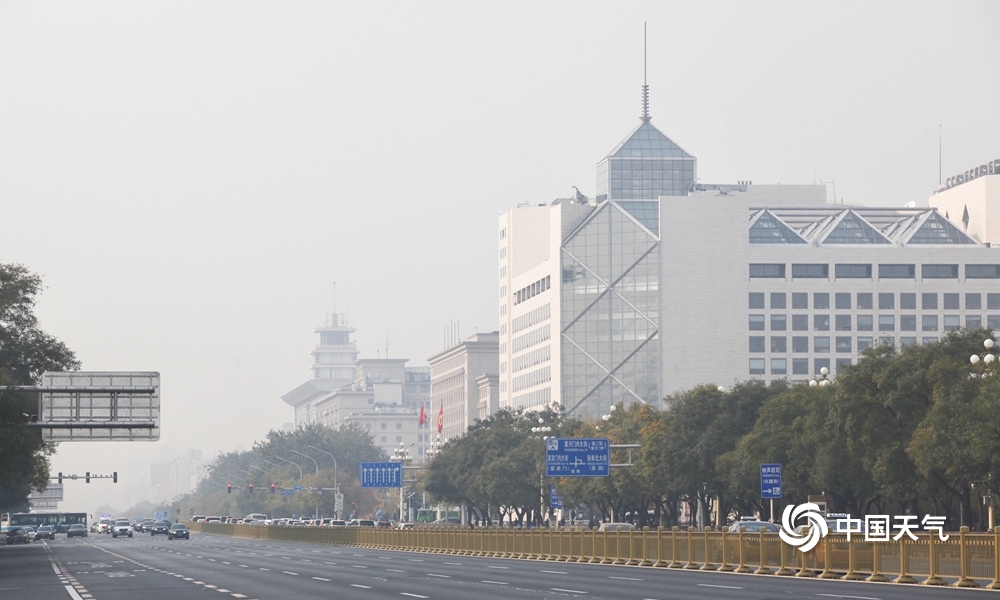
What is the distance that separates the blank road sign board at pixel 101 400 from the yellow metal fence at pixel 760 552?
16.2 metres

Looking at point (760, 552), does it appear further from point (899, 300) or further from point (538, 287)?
point (538, 287)

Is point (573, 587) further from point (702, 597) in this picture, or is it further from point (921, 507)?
point (921, 507)

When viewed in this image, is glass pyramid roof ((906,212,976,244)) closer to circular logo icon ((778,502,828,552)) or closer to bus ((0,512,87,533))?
bus ((0,512,87,533))

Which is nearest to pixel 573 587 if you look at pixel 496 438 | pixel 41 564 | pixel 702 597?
pixel 702 597

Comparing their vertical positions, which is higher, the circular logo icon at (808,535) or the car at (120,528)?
the circular logo icon at (808,535)

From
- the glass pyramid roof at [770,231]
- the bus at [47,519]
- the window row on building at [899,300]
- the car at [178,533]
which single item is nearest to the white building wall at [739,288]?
the window row on building at [899,300]

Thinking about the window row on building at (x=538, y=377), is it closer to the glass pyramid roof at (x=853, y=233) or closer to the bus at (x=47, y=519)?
the glass pyramid roof at (x=853, y=233)

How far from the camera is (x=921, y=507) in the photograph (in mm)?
85688

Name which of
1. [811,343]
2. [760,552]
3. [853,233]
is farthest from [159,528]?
[760,552]

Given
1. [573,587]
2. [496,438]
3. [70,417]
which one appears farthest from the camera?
[496,438]

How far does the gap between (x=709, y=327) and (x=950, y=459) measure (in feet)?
371

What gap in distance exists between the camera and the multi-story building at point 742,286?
16950 cm

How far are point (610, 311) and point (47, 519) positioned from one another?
67.4 metres

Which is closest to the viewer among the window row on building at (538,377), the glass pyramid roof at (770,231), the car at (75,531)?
the car at (75,531)
